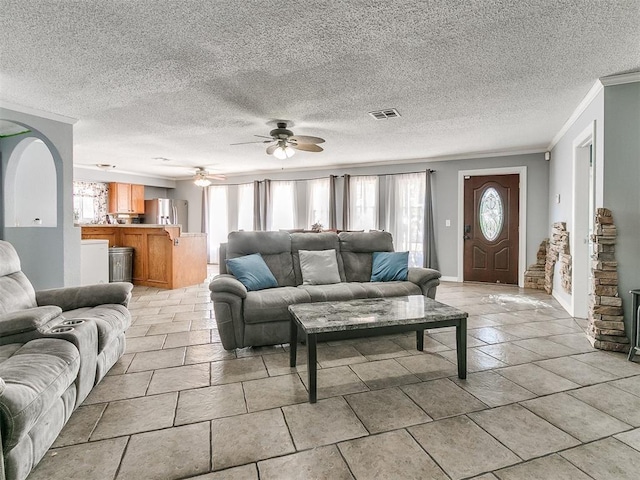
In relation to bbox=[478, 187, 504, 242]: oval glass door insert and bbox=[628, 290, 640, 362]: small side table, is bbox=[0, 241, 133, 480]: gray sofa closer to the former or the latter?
bbox=[628, 290, 640, 362]: small side table

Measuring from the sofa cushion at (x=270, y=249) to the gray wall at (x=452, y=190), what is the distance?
382 centimetres

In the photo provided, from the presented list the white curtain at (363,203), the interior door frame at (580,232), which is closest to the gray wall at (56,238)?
the white curtain at (363,203)

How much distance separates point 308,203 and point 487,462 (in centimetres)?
667

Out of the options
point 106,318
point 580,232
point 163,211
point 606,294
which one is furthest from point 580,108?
point 163,211

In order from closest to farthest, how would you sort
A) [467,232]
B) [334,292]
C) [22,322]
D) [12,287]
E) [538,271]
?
1. [22,322]
2. [12,287]
3. [334,292]
4. [538,271]
5. [467,232]

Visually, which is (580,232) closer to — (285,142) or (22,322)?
(285,142)

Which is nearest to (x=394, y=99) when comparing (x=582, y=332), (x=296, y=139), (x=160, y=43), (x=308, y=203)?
(x=296, y=139)

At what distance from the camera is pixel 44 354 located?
65.8 inches

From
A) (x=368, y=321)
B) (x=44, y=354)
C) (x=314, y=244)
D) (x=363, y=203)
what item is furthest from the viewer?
(x=363, y=203)

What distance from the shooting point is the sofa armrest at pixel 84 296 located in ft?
8.38

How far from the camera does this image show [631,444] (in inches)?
66.2

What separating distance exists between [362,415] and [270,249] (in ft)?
7.09

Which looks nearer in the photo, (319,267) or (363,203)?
(319,267)

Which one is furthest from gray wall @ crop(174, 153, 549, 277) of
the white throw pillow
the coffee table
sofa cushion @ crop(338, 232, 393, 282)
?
the coffee table
